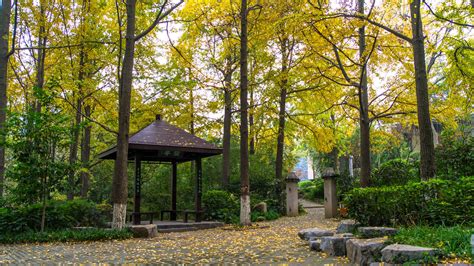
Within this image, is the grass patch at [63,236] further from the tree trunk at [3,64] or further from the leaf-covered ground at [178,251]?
the tree trunk at [3,64]

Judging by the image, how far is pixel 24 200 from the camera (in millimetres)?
10383

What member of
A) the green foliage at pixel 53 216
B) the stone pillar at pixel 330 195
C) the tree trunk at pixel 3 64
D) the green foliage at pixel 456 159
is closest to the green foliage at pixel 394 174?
the green foliage at pixel 456 159

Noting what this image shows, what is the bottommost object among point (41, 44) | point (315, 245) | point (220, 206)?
point (315, 245)

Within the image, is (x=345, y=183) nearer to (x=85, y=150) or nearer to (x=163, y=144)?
(x=163, y=144)

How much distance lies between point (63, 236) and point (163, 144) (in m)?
3.81

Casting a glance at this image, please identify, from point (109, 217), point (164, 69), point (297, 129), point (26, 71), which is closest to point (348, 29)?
point (297, 129)

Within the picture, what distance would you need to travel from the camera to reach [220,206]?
14.3 m

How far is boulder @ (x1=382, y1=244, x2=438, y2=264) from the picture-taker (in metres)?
4.16

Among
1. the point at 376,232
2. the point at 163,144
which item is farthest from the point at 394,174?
the point at 376,232

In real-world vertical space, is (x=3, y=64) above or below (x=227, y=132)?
above

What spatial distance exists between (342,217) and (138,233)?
7278 millimetres

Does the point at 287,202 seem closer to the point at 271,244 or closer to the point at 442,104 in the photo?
the point at 442,104

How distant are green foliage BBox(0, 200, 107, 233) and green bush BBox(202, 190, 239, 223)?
12.4ft

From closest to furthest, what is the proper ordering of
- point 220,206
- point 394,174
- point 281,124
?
point 394,174
point 220,206
point 281,124
